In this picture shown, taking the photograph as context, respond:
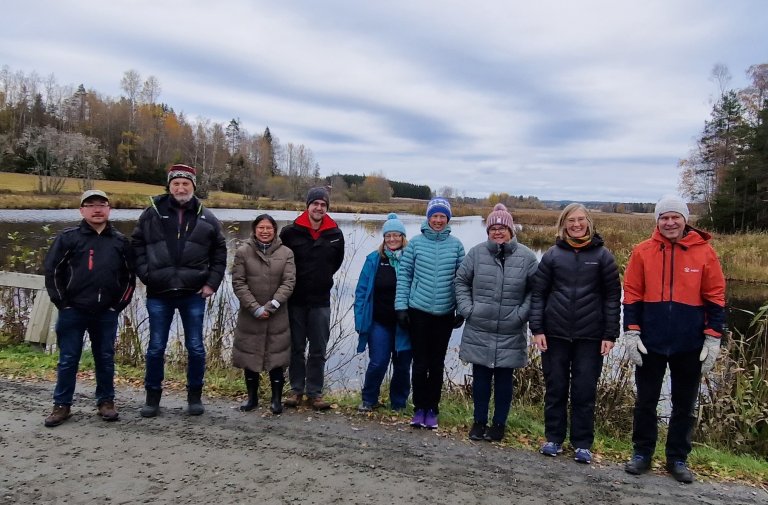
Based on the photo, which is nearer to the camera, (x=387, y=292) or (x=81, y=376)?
(x=387, y=292)

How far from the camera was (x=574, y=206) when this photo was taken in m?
4.08

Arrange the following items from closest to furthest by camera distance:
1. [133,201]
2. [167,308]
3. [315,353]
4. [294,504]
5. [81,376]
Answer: [294,504] → [167,308] → [315,353] → [81,376] → [133,201]

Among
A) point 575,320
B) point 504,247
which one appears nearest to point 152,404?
point 504,247

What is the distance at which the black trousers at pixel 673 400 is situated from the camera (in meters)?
3.74

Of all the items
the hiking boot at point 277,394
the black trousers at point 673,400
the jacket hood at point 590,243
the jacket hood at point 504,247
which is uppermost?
the jacket hood at point 590,243

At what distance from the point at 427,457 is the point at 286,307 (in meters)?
1.82

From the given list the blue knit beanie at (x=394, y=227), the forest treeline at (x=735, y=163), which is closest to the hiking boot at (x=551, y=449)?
the blue knit beanie at (x=394, y=227)

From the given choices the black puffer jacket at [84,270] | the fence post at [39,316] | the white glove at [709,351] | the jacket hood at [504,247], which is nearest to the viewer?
the white glove at [709,351]

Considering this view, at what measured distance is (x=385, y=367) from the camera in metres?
4.77

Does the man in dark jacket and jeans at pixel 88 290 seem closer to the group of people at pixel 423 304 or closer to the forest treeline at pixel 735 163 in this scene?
the group of people at pixel 423 304

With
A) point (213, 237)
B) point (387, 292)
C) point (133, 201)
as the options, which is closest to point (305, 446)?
point (387, 292)

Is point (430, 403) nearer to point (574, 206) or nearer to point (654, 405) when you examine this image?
point (654, 405)

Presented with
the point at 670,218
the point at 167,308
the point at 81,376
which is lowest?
the point at 81,376

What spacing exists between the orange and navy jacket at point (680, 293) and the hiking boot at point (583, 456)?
0.93 meters
